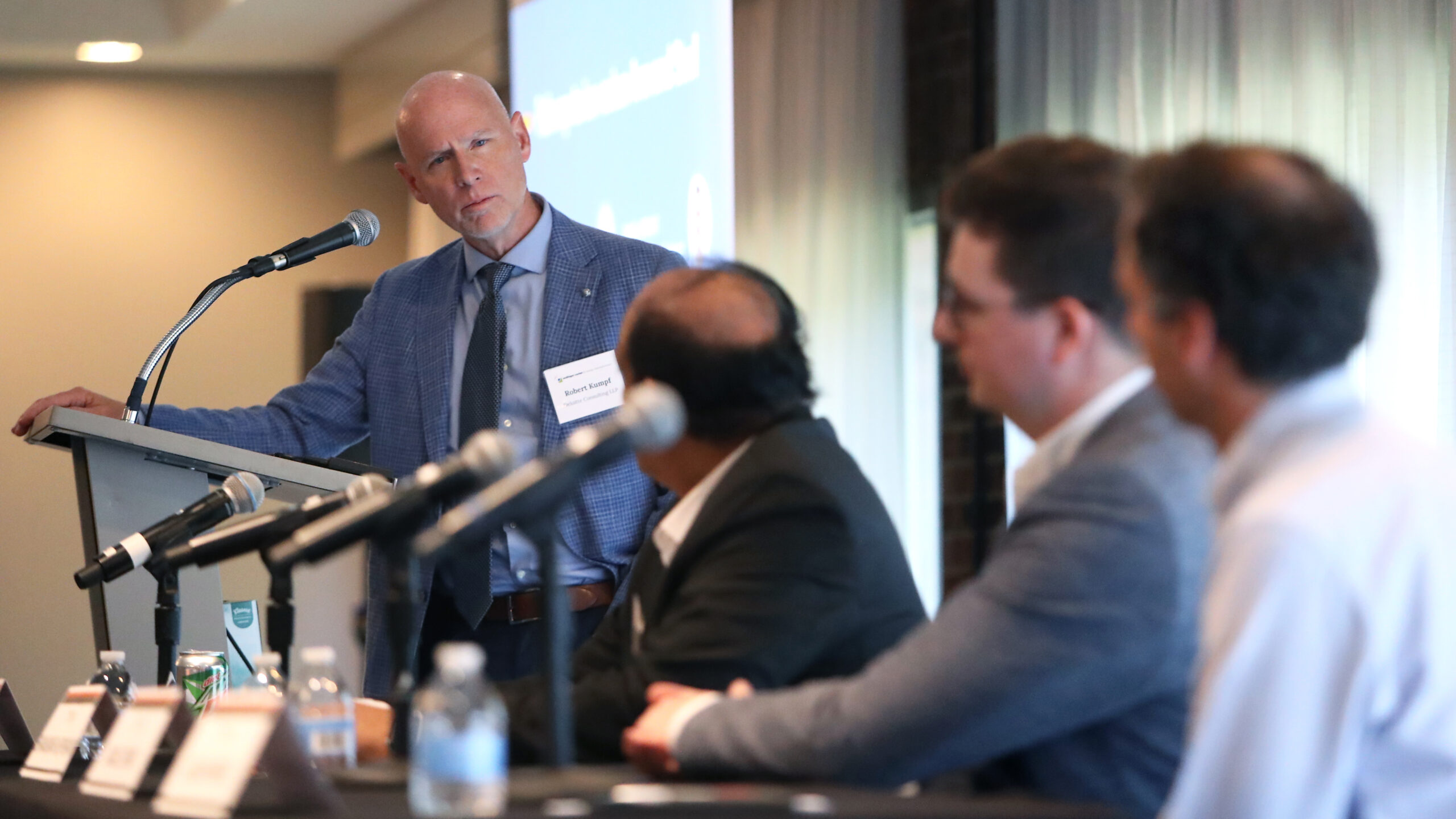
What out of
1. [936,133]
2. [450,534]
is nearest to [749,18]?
[936,133]

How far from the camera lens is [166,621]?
1.83m

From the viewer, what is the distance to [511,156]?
2.76 metres

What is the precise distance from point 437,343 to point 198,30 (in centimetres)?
323

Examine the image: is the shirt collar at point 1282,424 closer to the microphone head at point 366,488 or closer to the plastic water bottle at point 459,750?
the plastic water bottle at point 459,750

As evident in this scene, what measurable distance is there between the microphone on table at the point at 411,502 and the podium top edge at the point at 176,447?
919 millimetres

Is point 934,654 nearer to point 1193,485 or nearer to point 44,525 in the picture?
point 1193,485

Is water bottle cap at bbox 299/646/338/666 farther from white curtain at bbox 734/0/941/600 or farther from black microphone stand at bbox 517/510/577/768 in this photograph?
white curtain at bbox 734/0/941/600

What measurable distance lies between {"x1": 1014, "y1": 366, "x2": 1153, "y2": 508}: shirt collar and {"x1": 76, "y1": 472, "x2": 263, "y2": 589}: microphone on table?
975 millimetres

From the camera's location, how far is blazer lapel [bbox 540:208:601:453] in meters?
2.57

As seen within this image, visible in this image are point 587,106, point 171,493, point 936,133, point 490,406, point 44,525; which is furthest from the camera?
point 44,525

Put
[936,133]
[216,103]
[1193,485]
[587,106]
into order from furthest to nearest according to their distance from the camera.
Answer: [216,103] → [936,133] → [587,106] → [1193,485]

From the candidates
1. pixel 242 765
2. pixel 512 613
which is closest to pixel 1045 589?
pixel 242 765

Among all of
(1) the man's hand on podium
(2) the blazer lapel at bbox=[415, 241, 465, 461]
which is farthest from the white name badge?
(1) the man's hand on podium

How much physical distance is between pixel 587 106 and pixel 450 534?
3.21 meters
